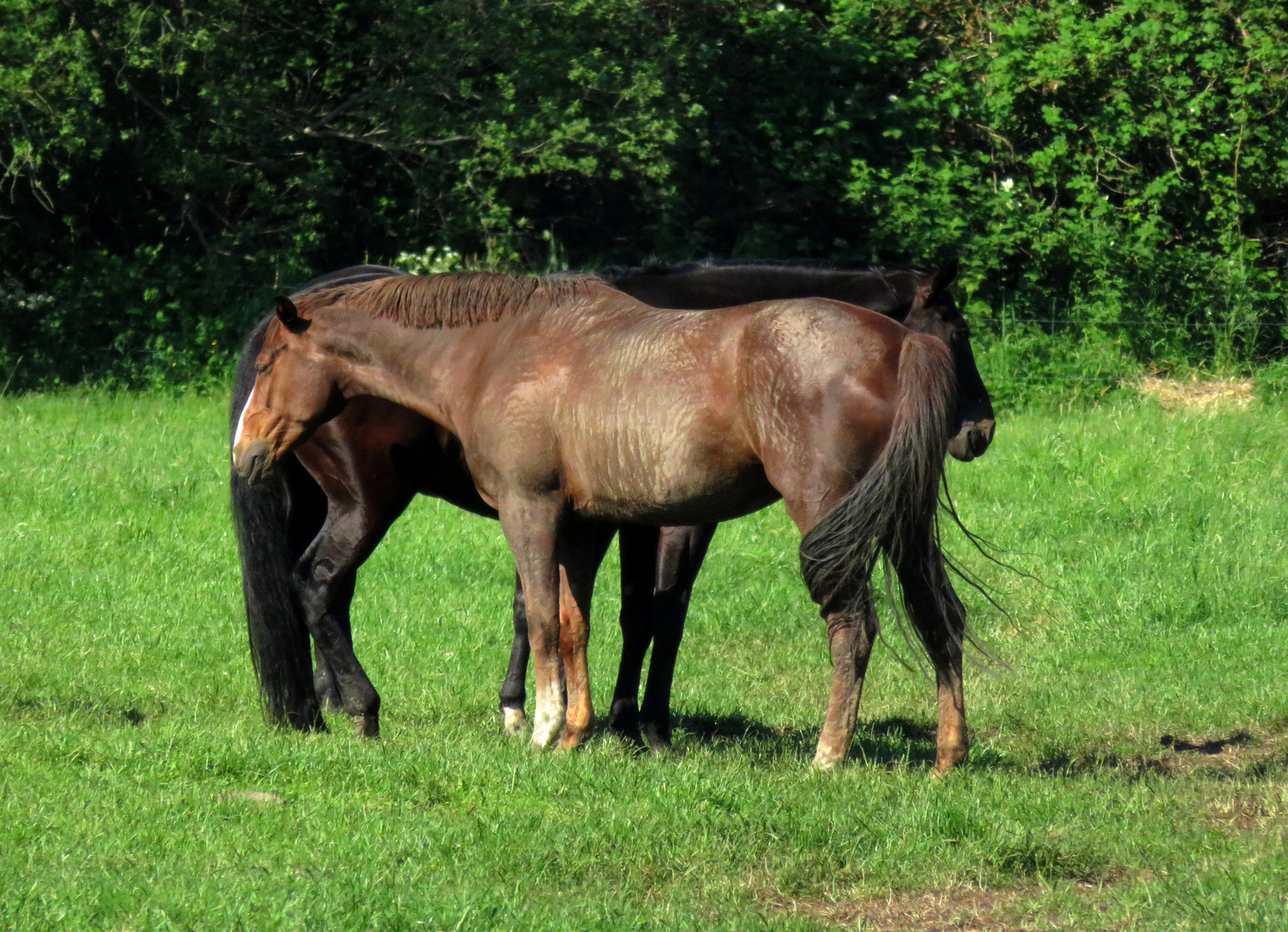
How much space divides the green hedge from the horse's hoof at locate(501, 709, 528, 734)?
9.10 meters

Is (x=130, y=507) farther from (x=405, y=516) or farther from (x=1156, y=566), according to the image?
(x=1156, y=566)

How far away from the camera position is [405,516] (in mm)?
11273

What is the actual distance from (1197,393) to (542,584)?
985cm

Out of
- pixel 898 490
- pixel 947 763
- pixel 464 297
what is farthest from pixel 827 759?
pixel 464 297

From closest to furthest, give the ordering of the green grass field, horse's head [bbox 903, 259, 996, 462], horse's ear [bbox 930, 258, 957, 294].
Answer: the green grass field, horse's ear [bbox 930, 258, 957, 294], horse's head [bbox 903, 259, 996, 462]

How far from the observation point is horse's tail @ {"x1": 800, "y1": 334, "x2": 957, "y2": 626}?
4.68 meters

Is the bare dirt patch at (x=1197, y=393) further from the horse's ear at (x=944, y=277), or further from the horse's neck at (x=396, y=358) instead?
the horse's neck at (x=396, y=358)

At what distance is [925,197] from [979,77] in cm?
199

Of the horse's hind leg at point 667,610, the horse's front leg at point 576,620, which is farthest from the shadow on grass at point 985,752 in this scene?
the horse's front leg at point 576,620

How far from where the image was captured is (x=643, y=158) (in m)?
15.7

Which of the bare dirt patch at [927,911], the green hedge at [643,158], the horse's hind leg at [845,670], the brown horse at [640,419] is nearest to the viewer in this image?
the bare dirt patch at [927,911]

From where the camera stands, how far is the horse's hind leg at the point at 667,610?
606cm

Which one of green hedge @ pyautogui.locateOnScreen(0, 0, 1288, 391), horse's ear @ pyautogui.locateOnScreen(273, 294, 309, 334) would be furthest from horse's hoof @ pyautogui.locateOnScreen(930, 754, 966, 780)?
green hedge @ pyautogui.locateOnScreen(0, 0, 1288, 391)

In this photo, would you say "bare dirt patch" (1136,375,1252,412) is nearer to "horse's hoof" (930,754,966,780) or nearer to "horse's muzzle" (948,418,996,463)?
"horse's muzzle" (948,418,996,463)
